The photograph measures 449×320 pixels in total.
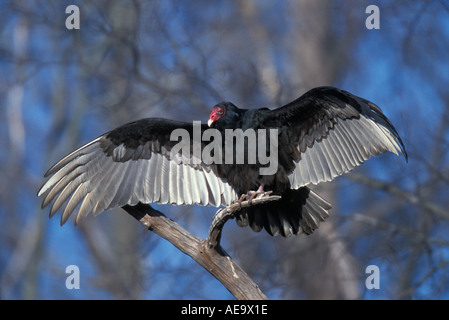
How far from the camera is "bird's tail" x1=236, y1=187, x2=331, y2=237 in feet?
15.7

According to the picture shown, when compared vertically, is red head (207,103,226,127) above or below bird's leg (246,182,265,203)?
above

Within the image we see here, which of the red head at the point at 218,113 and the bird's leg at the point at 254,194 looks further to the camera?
the red head at the point at 218,113

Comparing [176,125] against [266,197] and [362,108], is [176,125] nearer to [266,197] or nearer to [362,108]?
[266,197]

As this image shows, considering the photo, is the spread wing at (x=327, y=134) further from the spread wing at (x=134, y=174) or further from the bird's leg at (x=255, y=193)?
the spread wing at (x=134, y=174)

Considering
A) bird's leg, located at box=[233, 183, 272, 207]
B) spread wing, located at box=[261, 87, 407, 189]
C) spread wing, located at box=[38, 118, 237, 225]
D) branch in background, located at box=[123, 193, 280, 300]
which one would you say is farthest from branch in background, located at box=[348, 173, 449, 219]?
branch in background, located at box=[123, 193, 280, 300]

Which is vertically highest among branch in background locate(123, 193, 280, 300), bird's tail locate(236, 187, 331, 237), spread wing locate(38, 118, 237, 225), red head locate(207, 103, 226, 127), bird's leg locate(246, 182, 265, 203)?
red head locate(207, 103, 226, 127)

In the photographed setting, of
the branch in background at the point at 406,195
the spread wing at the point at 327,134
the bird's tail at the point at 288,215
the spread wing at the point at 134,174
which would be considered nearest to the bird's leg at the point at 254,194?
the bird's tail at the point at 288,215

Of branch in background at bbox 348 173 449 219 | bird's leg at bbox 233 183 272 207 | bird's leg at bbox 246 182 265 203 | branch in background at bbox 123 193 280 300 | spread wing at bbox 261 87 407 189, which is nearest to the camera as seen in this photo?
branch in background at bbox 123 193 280 300

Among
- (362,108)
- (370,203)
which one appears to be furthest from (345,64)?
(362,108)

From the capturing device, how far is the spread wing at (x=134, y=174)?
4.82 meters

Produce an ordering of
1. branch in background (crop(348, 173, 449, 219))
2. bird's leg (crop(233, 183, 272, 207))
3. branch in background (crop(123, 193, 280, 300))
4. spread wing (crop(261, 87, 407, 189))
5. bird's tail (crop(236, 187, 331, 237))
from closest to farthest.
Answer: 1. branch in background (crop(123, 193, 280, 300))
2. bird's leg (crop(233, 183, 272, 207))
3. spread wing (crop(261, 87, 407, 189))
4. bird's tail (crop(236, 187, 331, 237))
5. branch in background (crop(348, 173, 449, 219))

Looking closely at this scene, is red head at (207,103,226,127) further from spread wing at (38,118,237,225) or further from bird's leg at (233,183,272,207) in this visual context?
bird's leg at (233,183,272,207)

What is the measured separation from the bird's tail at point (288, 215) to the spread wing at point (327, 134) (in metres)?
0.17
